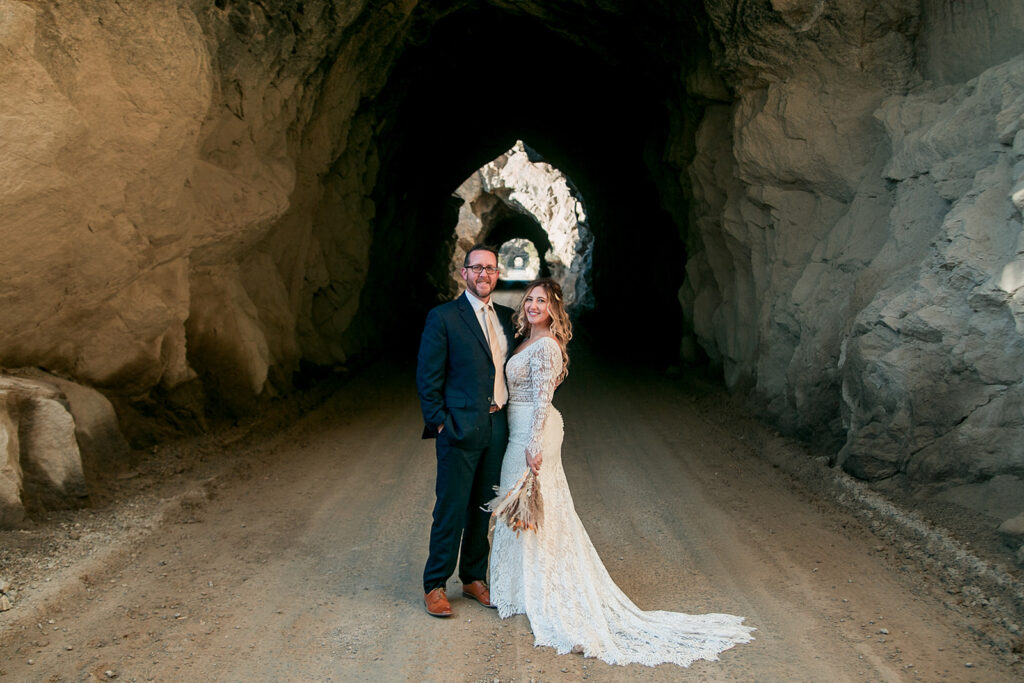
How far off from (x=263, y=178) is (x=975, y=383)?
713 centimetres

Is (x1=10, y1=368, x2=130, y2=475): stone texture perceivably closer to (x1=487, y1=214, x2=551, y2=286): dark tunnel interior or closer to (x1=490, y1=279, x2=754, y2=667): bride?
(x1=490, y1=279, x2=754, y2=667): bride

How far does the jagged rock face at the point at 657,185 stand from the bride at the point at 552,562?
9.82 ft

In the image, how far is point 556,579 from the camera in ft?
14.7

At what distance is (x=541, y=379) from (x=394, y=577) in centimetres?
177

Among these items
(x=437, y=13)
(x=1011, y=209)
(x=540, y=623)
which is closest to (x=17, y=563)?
(x=540, y=623)

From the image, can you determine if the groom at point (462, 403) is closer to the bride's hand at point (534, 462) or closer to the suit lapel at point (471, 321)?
the suit lapel at point (471, 321)

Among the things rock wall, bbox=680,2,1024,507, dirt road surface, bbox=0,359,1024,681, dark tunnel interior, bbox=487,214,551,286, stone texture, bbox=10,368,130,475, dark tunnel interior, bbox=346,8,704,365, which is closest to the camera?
dirt road surface, bbox=0,359,1024,681

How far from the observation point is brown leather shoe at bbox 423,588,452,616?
15.3ft

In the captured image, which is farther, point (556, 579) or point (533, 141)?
point (533, 141)

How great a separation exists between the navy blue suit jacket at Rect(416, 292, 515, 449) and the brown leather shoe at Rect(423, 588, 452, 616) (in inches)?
34.0

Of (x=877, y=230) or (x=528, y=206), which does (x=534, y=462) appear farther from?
(x=528, y=206)

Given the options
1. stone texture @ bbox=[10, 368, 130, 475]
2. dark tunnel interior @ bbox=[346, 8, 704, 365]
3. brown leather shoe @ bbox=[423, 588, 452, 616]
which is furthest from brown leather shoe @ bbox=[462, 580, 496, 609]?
dark tunnel interior @ bbox=[346, 8, 704, 365]

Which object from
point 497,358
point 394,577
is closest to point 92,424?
point 394,577

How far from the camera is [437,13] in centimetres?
1283
